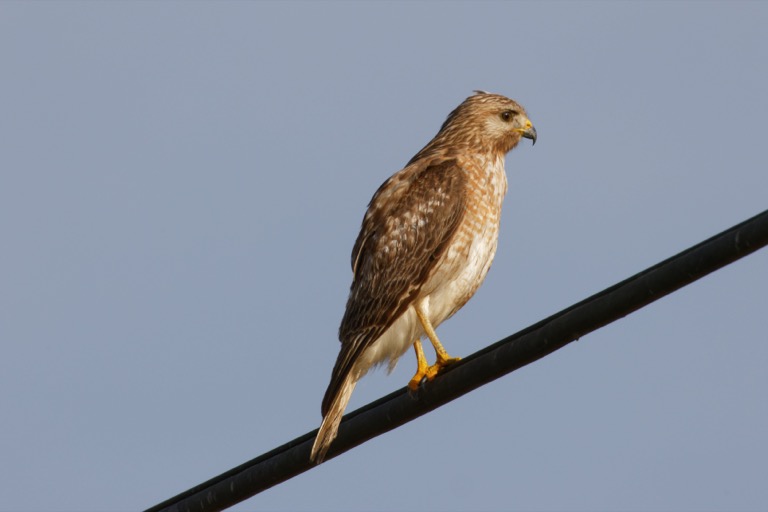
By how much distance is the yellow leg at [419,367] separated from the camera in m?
8.15

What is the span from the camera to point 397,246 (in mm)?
9336

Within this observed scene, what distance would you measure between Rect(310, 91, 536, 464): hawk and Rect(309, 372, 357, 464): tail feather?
21 mm

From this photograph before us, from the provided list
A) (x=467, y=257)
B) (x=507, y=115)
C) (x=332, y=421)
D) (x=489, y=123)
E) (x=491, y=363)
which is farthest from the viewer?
(x=507, y=115)

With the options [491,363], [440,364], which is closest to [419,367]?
[440,364]

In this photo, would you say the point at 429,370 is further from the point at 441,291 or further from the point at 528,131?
the point at 528,131

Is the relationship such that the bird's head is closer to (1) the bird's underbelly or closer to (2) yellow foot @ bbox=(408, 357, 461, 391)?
(1) the bird's underbelly

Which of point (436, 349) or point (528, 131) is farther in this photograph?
point (528, 131)

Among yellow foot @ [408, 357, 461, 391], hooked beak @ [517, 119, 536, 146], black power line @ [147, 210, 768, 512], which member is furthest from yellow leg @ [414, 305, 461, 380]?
hooked beak @ [517, 119, 536, 146]

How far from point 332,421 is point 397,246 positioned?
5.65 ft

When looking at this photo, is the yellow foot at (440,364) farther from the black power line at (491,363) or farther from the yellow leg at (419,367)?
the black power line at (491,363)

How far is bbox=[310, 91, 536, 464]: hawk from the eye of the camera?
9031mm

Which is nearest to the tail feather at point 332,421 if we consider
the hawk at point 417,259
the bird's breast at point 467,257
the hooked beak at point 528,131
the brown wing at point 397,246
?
the hawk at point 417,259

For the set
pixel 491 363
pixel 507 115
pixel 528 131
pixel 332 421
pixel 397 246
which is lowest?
pixel 491 363

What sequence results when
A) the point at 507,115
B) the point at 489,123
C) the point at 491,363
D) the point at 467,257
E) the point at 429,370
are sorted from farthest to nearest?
the point at 507,115 < the point at 489,123 < the point at 467,257 < the point at 429,370 < the point at 491,363
